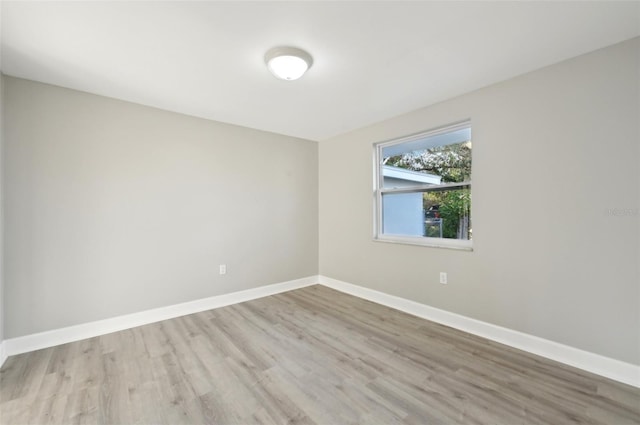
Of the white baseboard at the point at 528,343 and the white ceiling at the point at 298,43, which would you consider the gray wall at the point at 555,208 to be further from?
the white ceiling at the point at 298,43

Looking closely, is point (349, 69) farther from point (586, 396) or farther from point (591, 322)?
point (586, 396)

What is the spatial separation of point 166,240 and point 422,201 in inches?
119

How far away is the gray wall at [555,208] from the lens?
1.90 metres

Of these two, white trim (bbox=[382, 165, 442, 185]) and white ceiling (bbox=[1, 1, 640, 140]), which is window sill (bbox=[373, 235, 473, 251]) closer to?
white trim (bbox=[382, 165, 442, 185])

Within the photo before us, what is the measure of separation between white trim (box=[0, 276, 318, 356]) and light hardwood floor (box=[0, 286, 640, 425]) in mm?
101

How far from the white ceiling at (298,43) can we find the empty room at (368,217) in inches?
0.7

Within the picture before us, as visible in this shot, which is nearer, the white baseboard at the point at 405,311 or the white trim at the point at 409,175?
the white baseboard at the point at 405,311

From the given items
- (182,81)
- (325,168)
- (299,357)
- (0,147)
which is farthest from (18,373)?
(325,168)

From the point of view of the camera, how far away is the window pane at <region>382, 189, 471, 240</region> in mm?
2840

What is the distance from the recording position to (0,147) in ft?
7.32

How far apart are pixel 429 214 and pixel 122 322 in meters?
3.51

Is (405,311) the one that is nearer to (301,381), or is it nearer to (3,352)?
(301,381)

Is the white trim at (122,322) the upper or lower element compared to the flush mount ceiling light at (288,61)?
lower

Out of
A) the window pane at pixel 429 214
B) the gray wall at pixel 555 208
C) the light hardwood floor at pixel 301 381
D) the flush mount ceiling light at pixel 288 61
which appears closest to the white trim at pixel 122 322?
the light hardwood floor at pixel 301 381
